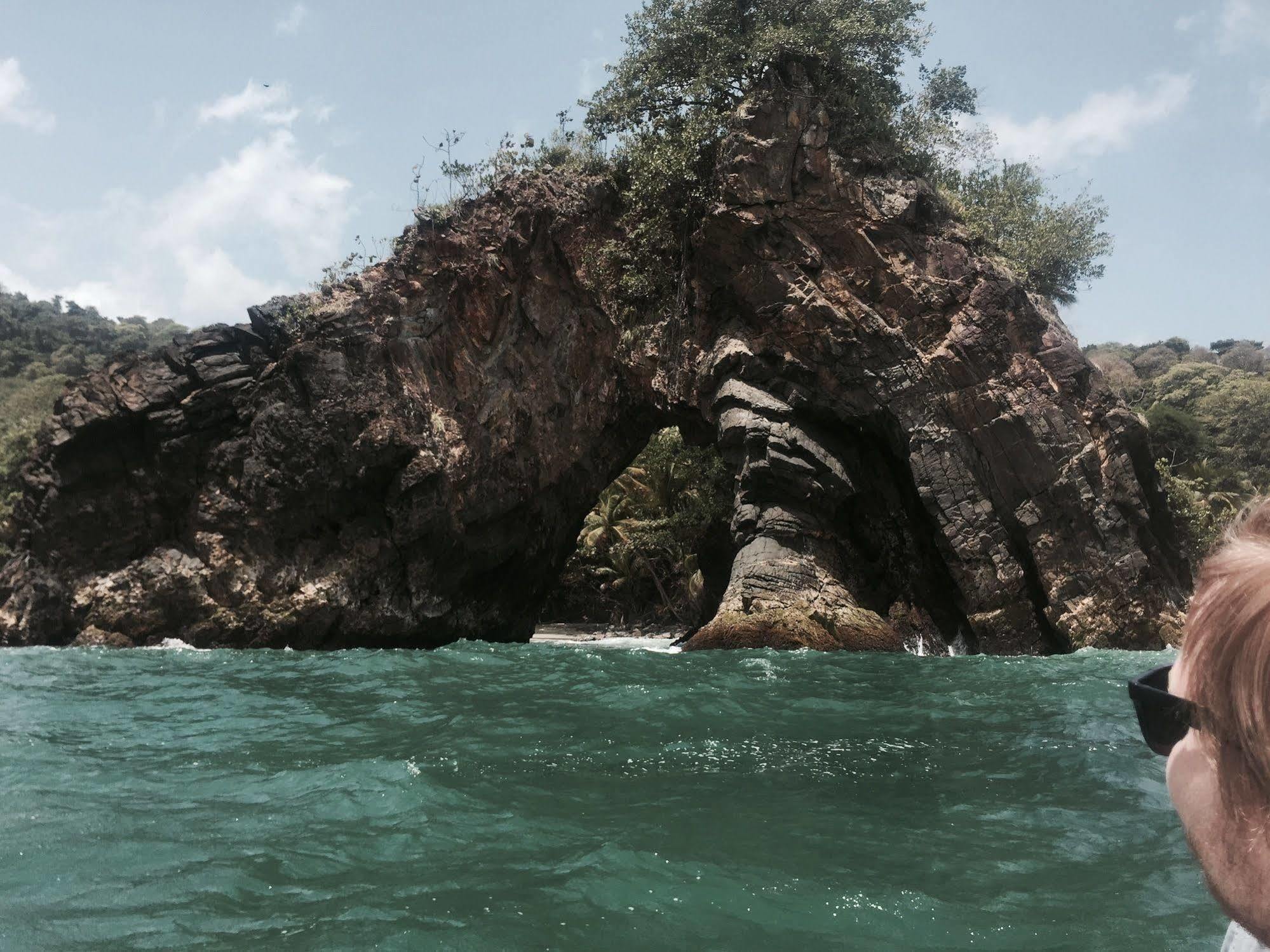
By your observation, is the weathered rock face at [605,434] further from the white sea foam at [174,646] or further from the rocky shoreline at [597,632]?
the rocky shoreline at [597,632]

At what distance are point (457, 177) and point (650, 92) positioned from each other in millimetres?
4416

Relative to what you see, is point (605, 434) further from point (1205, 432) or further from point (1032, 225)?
point (1205, 432)

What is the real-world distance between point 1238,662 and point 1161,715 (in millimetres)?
206

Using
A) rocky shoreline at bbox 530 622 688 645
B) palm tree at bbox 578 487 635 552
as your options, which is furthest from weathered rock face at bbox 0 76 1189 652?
palm tree at bbox 578 487 635 552

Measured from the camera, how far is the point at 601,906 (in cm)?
310

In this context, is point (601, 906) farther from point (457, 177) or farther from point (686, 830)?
point (457, 177)

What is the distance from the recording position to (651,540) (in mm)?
26250

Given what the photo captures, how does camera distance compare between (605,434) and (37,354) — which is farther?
(37,354)

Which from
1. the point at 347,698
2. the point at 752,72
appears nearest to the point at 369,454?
the point at 347,698

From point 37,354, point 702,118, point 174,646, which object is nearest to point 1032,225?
point 702,118

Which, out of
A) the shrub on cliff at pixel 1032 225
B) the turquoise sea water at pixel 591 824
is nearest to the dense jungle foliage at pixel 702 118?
the shrub on cliff at pixel 1032 225

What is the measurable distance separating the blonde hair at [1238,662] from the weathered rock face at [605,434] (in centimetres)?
1267

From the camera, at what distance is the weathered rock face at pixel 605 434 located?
14.2 metres

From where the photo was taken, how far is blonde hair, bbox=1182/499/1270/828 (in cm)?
87
